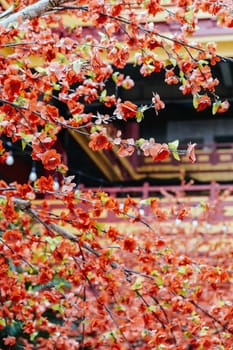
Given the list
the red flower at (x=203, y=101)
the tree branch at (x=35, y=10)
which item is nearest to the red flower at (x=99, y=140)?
the red flower at (x=203, y=101)

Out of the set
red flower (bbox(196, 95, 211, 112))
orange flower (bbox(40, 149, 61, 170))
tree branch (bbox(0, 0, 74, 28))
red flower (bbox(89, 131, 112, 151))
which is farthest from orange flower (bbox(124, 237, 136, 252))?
tree branch (bbox(0, 0, 74, 28))

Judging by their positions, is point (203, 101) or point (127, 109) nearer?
point (127, 109)

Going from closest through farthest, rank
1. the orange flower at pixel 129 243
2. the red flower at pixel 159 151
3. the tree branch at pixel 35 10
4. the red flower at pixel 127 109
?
the red flower at pixel 159 151, the red flower at pixel 127 109, the tree branch at pixel 35 10, the orange flower at pixel 129 243

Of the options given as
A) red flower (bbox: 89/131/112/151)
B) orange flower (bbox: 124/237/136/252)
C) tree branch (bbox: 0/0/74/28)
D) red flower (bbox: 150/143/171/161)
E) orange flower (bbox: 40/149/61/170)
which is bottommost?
orange flower (bbox: 124/237/136/252)

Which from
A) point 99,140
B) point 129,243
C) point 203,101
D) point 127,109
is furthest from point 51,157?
point 129,243

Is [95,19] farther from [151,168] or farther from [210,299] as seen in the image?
[151,168]

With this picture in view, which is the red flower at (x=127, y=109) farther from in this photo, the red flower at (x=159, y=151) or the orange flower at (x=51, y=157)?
the orange flower at (x=51, y=157)

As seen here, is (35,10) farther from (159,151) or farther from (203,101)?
(159,151)

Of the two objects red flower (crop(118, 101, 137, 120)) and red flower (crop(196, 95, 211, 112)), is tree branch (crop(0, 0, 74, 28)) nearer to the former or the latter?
red flower (crop(118, 101, 137, 120))

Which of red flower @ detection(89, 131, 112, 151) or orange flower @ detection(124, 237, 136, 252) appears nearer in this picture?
red flower @ detection(89, 131, 112, 151)

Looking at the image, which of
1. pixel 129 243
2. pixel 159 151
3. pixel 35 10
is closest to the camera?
pixel 159 151

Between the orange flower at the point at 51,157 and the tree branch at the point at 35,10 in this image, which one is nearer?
the orange flower at the point at 51,157

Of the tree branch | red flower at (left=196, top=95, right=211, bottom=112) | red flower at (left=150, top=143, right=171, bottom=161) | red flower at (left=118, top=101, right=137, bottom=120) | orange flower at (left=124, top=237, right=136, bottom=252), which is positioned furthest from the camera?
orange flower at (left=124, top=237, right=136, bottom=252)

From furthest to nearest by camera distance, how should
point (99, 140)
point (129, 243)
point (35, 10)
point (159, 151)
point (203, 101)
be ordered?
1. point (129, 243)
2. point (35, 10)
3. point (203, 101)
4. point (99, 140)
5. point (159, 151)
